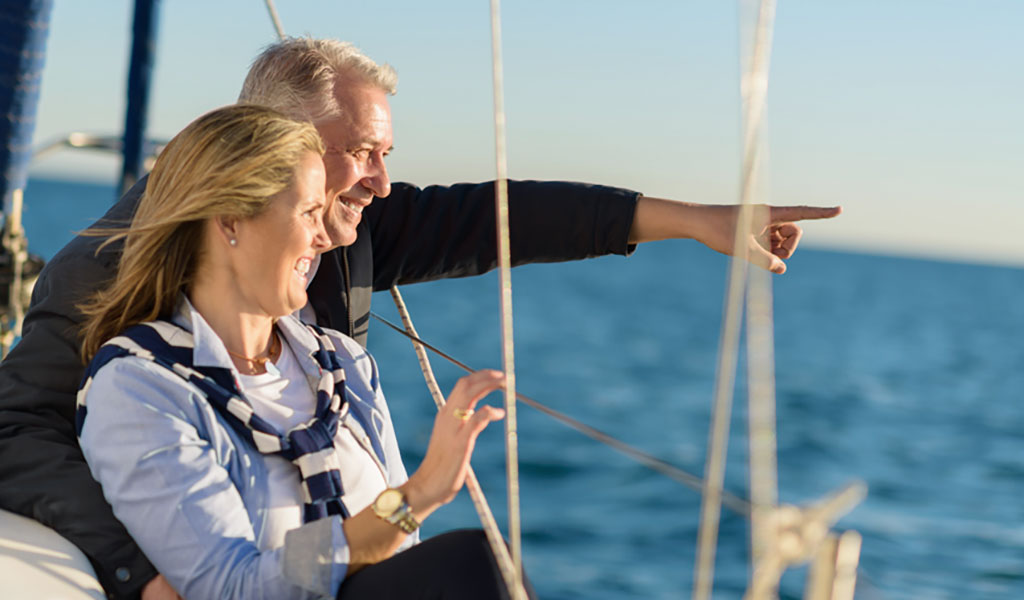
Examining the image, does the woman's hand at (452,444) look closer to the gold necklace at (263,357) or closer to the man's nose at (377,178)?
the gold necklace at (263,357)

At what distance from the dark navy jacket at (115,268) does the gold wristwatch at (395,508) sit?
264 millimetres

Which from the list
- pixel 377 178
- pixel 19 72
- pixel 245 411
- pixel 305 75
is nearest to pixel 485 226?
pixel 377 178

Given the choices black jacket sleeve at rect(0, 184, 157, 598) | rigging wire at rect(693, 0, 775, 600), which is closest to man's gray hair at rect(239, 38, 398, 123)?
black jacket sleeve at rect(0, 184, 157, 598)

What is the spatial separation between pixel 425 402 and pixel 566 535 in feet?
18.1

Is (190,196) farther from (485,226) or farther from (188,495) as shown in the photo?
(485,226)

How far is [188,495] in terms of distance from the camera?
3.87 ft

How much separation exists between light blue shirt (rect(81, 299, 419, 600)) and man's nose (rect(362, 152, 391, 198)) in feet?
1.53

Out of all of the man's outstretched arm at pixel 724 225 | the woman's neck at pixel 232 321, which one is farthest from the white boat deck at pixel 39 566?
the man's outstretched arm at pixel 724 225

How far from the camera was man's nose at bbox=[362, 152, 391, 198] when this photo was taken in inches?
63.6

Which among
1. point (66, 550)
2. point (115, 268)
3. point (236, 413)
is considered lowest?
point (66, 550)

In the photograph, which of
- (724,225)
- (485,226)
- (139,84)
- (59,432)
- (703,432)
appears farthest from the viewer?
(703,432)

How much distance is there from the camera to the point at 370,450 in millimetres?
1414

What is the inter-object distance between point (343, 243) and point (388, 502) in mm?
498

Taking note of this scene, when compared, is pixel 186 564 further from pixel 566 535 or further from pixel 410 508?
pixel 566 535
